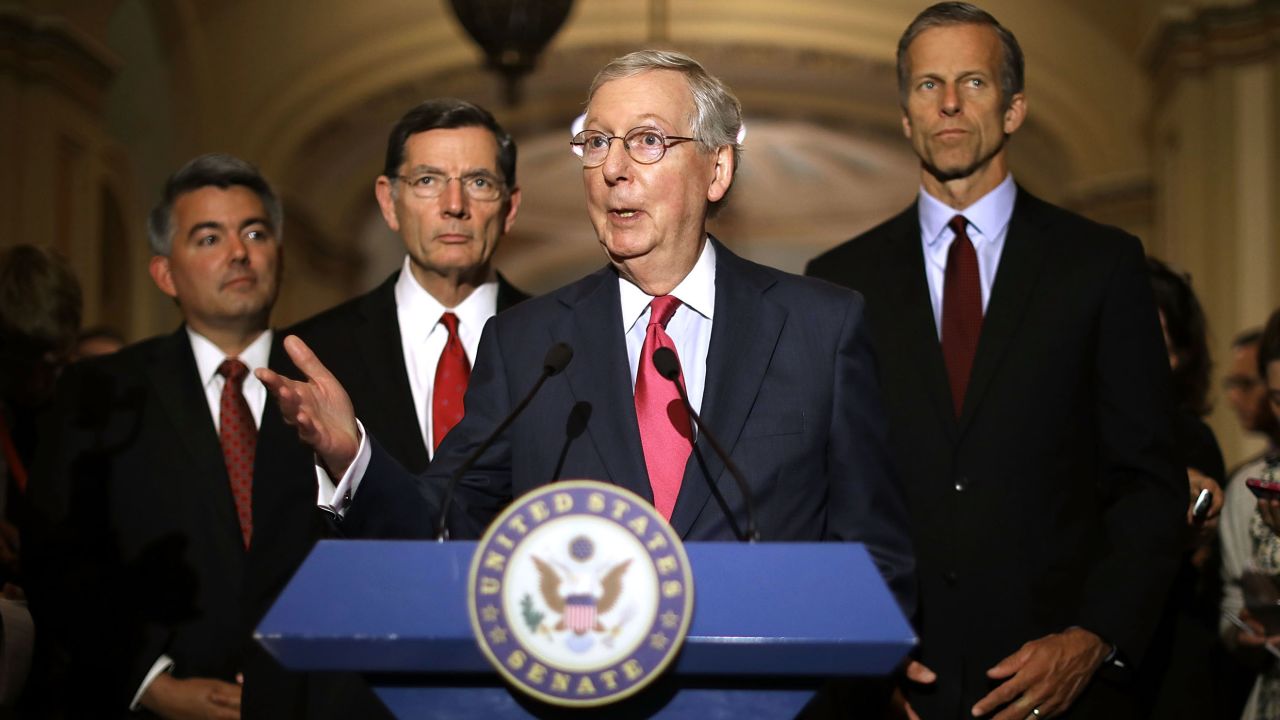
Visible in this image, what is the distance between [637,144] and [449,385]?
2.94ft

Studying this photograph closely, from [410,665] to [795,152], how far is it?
15.7 m

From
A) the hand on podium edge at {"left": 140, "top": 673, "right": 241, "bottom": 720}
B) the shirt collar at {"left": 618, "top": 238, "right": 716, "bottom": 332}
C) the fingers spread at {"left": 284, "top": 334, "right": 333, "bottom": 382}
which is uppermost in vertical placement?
the shirt collar at {"left": 618, "top": 238, "right": 716, "bottom": 332}

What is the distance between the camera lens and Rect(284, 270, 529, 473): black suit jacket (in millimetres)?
2838

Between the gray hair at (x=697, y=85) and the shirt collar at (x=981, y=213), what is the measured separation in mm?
685

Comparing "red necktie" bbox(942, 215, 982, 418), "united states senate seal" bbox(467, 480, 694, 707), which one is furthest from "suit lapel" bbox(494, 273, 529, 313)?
"united states senate seal" bbox(467, 480, 694, 707)

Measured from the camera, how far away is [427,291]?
10.0 feet

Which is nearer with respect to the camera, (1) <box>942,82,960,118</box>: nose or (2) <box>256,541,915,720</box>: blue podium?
(2) <box>256,541,915,720</box>: blue podium

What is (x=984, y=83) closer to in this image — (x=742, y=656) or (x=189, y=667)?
(x=742, y=656)

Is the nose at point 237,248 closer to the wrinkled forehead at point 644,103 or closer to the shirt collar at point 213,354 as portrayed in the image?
the shirt collar at point 213,354

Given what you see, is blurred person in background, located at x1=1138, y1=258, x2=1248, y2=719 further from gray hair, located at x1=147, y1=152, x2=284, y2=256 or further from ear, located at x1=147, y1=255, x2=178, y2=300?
ear, located at x1=147, y1=255, x2=178, y2=300

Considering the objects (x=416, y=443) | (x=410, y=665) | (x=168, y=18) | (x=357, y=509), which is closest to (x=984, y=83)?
(x=416, y=443)

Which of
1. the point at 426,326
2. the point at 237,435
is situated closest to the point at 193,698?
the point at 237,435

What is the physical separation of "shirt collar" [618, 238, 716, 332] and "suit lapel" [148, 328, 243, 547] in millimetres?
→ 1253

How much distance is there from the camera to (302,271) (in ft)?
45.2
